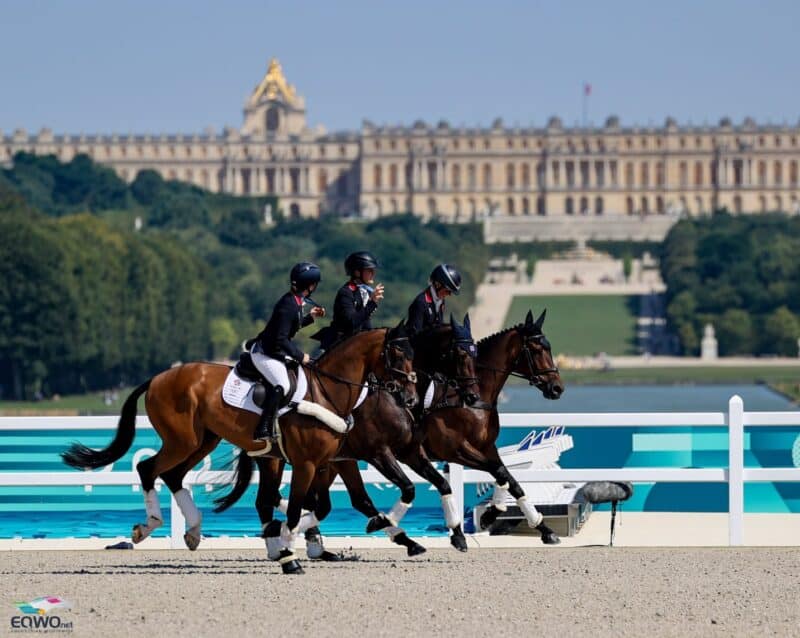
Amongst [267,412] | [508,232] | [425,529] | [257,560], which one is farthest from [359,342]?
[508,232]

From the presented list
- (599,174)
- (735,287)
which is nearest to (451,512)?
(735,287)

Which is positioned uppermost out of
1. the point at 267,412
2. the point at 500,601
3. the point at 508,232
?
the point at 508,232

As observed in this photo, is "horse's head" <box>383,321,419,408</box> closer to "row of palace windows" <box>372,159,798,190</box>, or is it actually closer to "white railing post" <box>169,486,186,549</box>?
"white railing post" <box>169,486,186,549</box>

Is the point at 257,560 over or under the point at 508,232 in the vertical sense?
under

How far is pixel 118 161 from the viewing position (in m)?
145

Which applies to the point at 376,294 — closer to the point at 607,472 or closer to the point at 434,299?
the point at 434,299

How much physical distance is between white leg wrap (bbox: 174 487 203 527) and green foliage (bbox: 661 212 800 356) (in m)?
64.2

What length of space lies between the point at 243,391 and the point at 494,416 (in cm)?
146

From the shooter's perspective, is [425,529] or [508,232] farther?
[508,232]

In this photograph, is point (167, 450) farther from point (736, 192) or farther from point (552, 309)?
point (736, 192)

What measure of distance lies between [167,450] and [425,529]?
2481mm

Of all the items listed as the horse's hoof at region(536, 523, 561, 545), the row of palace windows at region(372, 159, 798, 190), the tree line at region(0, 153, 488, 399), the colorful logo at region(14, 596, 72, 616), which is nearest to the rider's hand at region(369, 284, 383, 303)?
the horse's hoof at region(536, 523, 561, 545)

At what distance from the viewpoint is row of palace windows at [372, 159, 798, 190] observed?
135m

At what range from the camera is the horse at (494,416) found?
468 inches
